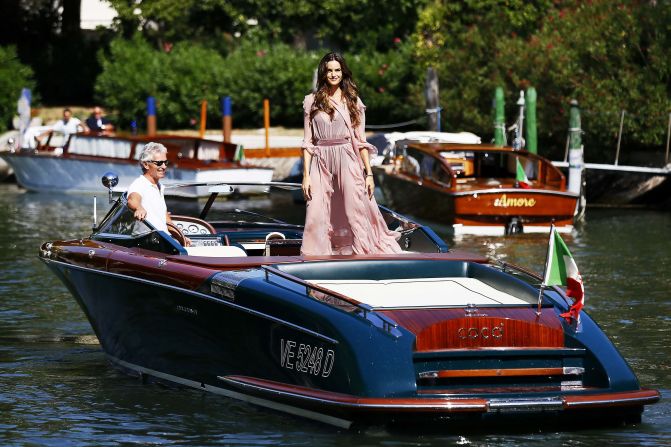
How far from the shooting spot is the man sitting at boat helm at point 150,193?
33.3 ft

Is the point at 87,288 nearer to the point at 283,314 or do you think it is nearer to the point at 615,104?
the point at 283,314

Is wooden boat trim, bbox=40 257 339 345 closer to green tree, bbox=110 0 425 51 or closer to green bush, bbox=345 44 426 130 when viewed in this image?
green bush, bbox=345 44 426 130

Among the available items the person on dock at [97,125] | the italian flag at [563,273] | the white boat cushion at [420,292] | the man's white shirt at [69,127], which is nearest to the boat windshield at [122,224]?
the white boat cushion at [420,292]

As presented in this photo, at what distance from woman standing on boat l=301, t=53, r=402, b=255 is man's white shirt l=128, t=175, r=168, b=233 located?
3.11 feet

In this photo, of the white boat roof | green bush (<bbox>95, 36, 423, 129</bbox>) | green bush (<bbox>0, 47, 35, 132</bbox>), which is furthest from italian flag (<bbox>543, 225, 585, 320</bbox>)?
green bush (<bbox>0, 47, 35, 132</bbox>)

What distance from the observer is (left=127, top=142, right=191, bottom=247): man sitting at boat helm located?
1016 cm

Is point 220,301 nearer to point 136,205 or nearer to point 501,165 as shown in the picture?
point 136,205

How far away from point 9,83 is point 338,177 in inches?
1104

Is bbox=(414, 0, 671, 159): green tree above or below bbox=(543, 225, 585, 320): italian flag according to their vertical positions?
above

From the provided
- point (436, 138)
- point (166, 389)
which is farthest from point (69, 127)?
point (166, 389)

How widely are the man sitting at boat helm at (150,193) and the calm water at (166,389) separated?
1.07 m

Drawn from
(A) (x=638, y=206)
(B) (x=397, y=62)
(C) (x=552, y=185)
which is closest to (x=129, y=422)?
(C) (x=552, y=185)

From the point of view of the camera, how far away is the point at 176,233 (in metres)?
10.3

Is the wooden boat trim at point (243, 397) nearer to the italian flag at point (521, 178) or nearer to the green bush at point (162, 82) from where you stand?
the italian flag at point (521, 178)
